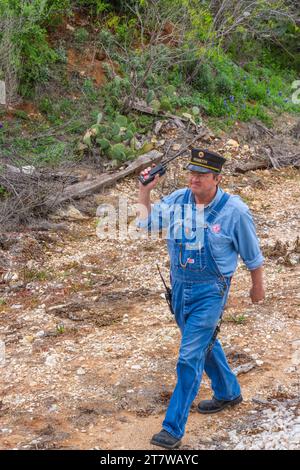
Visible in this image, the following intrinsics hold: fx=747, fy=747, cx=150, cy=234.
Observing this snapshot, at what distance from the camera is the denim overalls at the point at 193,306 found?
4234 mm

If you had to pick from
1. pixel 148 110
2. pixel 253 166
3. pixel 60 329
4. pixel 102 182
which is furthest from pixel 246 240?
pixel 148 110

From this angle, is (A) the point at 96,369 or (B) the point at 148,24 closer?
(A) the point at 96,369

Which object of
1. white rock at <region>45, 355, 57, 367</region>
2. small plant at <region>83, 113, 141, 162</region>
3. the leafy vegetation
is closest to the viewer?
white rock at <region>45, 355, 57, 367</region>

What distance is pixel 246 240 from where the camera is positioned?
4.25m

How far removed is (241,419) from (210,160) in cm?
167

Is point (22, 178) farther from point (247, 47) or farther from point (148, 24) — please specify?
point (247, 47)

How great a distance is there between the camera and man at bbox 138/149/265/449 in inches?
167

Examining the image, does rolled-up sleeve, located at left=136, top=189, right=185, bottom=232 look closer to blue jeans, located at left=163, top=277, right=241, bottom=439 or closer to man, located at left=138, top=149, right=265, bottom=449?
man, located at left=138, top=149, right=265, bottom=449

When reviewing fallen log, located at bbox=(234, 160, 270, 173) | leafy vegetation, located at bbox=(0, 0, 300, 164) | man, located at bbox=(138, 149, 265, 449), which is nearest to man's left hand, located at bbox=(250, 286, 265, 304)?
man, located at bbox=(138, 149, 265, 449)

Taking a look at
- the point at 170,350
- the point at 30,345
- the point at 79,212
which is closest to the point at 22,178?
the point at 79,212

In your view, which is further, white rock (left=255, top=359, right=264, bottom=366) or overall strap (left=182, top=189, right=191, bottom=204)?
white rock (left=255, top=359, right=264, bottom=366)

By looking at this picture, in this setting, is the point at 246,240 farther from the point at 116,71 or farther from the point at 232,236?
the point at 116,71

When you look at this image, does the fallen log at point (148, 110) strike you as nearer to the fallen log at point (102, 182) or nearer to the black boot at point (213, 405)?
the fallen log at point (102, 182)
